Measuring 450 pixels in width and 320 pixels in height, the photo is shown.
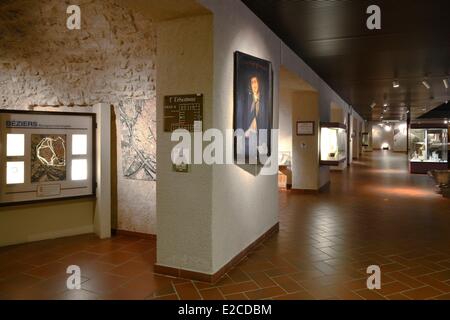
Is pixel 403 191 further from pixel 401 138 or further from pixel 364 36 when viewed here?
pixel 401 138

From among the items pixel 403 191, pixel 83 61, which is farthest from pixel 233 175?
pixel 403 191

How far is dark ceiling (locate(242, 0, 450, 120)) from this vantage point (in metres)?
4.16

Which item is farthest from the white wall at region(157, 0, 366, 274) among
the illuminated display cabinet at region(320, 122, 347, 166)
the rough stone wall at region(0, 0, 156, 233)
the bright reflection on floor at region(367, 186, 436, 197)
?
the bright reflection on floor at region(367, 186, 436, 197)

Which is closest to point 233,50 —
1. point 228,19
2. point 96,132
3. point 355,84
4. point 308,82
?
point 228,19

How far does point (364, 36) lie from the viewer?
5242mm

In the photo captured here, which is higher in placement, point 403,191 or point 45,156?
point 45,156

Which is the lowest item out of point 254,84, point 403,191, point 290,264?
point 290,264

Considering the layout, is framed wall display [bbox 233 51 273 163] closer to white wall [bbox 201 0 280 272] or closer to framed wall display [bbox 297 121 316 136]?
white wall [bbox 201 0 280 272]

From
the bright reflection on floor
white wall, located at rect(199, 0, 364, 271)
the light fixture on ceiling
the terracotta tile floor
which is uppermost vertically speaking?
the light fixture on ceiling

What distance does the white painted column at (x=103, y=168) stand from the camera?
15.5ft

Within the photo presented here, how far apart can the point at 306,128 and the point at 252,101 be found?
5281mm

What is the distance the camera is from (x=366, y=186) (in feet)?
33.0

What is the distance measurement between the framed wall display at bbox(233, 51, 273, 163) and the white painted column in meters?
2.02
